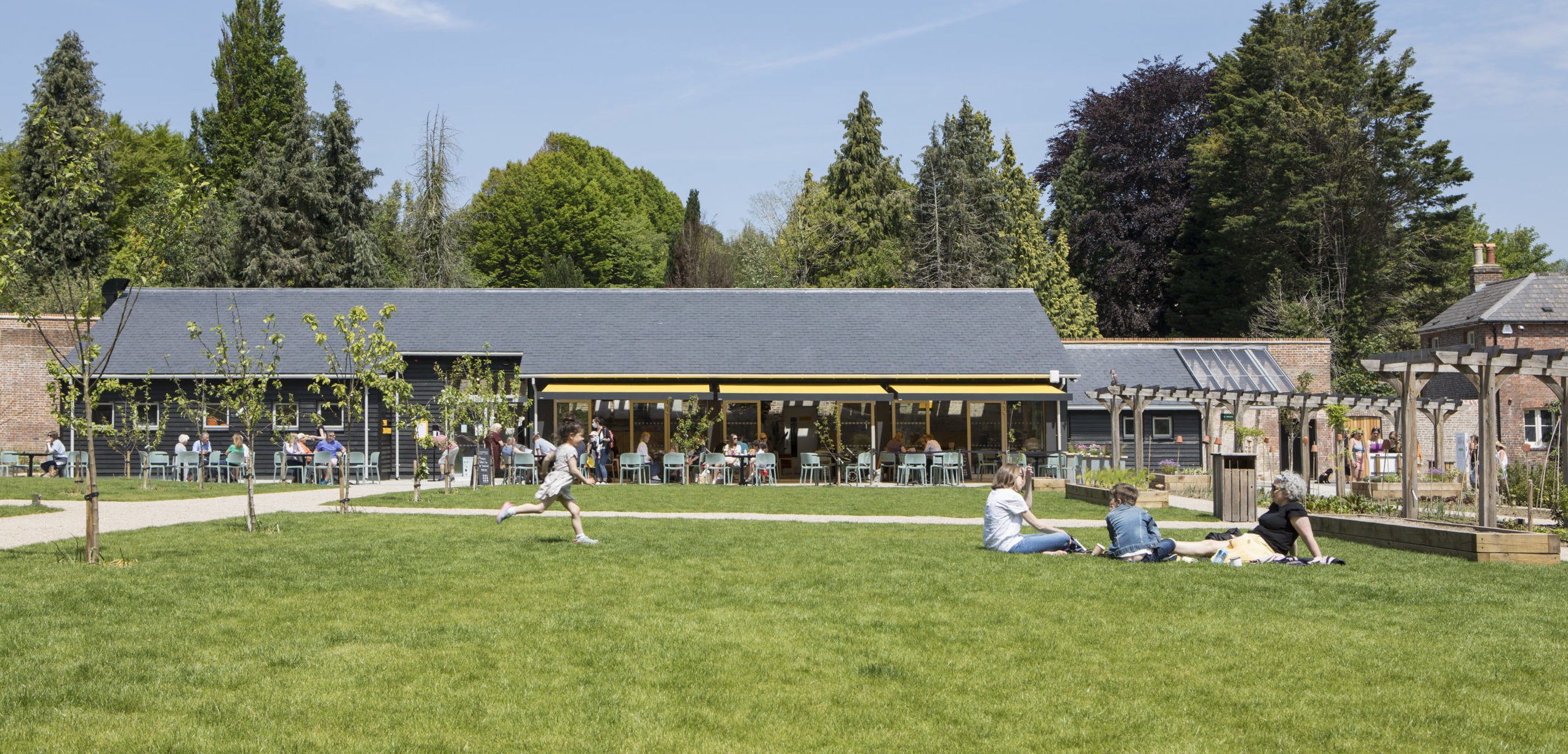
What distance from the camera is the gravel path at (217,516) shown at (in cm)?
1319

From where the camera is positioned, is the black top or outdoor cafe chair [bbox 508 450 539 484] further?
outdoor cafe chair [bbox 508 450 539 484]

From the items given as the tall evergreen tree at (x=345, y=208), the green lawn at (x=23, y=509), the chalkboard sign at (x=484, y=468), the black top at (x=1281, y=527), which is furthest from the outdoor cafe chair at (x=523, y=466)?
the tall evergreen tree at (x=345, y=208)

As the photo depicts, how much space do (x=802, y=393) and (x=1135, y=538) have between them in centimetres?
1570

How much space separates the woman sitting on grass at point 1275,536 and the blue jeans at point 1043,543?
0.95m

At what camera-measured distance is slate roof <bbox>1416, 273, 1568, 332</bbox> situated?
111 ft

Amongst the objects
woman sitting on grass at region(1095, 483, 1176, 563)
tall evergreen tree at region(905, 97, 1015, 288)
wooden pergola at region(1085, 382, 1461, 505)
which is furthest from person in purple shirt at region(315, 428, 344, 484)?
tall evergreen tree at region(905, 97, 1015, 288)

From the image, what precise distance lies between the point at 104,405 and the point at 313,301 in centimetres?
528

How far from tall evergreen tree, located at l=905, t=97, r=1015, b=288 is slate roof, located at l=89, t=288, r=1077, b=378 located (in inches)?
536

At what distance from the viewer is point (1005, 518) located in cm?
1079

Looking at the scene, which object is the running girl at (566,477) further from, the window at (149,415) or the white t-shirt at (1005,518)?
the window at (149,415)

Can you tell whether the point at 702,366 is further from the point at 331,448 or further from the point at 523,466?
the point at 331,448

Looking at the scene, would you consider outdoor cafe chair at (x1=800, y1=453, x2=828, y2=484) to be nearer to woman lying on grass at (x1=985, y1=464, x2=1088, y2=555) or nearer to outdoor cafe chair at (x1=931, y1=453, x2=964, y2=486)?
outdoor cafe chair at (x1=931, y1=453, x2=964, y2=486)

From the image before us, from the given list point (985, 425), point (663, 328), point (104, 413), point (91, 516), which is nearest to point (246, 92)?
point (104, 413)

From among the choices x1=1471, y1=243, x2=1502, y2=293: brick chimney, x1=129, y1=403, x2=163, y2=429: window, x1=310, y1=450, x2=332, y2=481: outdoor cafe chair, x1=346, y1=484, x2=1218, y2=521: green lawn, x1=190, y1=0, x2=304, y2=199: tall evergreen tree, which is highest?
x1=190, y1=0, x2=304, y2=199: tall evergreen tree
